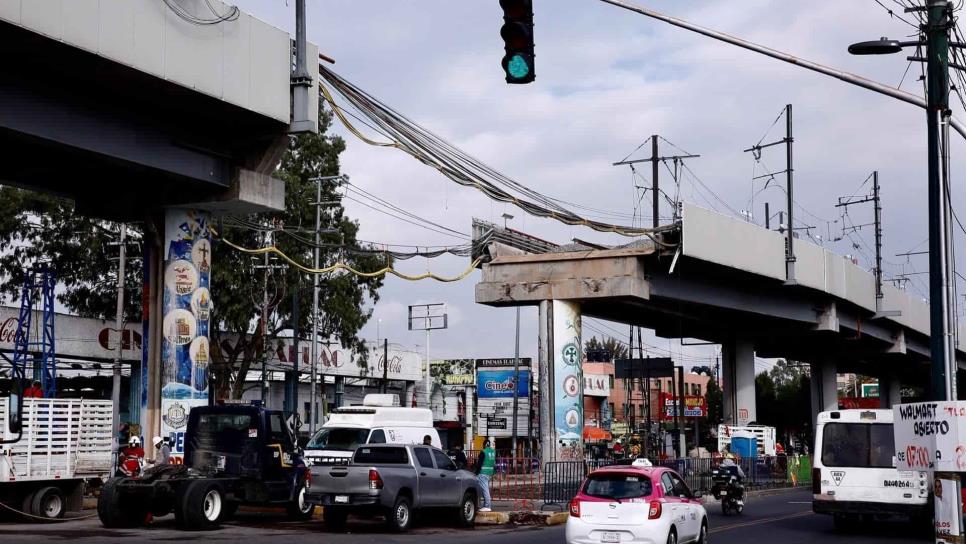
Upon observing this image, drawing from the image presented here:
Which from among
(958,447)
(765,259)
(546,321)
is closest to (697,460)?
(546,321)

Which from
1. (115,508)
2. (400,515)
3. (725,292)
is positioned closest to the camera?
(115,508)

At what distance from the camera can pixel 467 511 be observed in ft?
79.5

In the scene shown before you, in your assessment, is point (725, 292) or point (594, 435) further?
point (594, 435)

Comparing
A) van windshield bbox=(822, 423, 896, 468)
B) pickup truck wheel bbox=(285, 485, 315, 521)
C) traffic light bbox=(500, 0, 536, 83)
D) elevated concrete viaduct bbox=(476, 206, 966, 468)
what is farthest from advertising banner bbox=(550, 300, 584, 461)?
traffic light bbox=(500, 0, 536, 83)

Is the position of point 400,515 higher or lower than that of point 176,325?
lower

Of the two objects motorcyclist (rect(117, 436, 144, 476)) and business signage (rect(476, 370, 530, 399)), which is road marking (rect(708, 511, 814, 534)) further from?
business signage (rect(476, 370, 530, 399))

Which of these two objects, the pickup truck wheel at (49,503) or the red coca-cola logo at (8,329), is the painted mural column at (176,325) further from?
the red coca-cola logo at (8,329)

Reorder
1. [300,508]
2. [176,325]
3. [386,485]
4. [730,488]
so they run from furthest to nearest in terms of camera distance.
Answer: [730,488] < [176,325] < [300,508] < [386,485]

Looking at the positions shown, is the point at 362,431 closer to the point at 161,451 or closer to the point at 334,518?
the point at 334,518

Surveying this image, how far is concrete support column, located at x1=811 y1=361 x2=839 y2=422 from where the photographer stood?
71.8 meters

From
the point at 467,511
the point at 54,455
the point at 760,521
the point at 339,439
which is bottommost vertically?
the point at 760,521

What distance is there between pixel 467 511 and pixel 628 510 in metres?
8.29

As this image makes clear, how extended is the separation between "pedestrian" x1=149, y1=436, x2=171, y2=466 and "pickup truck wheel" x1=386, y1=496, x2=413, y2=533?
5.75 metres

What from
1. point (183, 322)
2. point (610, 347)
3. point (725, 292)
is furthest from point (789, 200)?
point (610, 347)
